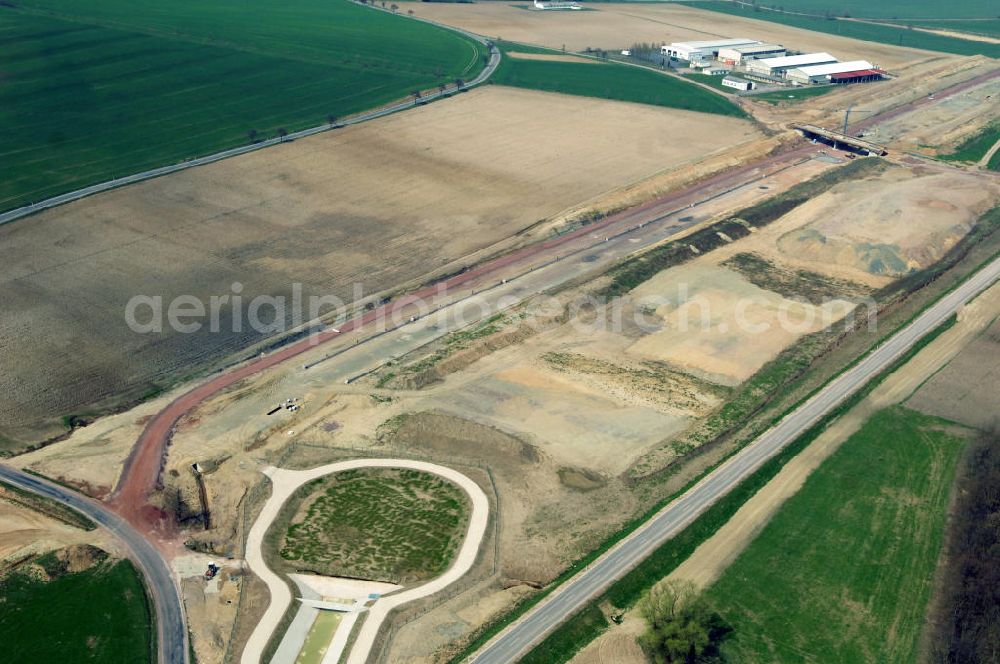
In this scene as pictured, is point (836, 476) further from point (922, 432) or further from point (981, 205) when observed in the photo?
point (981, 205)

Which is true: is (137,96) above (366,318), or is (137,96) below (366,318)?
above

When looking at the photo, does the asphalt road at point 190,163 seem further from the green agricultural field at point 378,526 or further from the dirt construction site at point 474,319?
the green agricultural field at point 378,526

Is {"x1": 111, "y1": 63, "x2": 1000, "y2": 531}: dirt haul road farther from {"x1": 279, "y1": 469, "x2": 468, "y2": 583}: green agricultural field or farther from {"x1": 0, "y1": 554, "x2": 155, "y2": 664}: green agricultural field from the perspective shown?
{"x1": 279, "y1": 469, "x2": 468, "y2": 583}: green agricultural field

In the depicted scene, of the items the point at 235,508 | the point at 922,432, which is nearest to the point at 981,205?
the point at 922,432

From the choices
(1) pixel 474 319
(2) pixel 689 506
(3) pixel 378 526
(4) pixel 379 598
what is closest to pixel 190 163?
(1) pixel 474 319

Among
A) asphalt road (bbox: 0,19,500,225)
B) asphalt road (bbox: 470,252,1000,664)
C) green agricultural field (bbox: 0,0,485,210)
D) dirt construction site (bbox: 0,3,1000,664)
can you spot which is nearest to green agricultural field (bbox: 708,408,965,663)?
dirt construction site (bbox: 0,3,1000,664)

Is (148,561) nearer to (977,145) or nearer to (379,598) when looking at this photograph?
(379,598)
